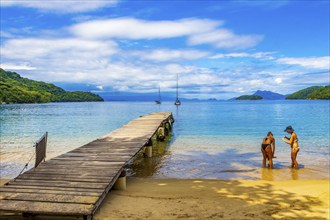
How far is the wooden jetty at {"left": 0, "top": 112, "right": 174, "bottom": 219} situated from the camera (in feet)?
22.6

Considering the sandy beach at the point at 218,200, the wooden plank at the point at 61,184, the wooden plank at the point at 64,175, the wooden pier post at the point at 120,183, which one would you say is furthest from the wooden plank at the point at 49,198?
the wooden pier post at the point at 120,183

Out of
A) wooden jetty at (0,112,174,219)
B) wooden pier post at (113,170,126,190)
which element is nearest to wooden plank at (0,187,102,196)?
wooden jetty at (0,112,174,219)

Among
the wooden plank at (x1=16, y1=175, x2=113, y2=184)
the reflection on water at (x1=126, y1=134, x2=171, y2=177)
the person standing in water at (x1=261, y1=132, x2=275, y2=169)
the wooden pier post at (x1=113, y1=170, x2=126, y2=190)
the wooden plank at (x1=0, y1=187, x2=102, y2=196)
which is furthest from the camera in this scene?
the person standing in water at (x1=261, y1=132, x2=275, y2=169)

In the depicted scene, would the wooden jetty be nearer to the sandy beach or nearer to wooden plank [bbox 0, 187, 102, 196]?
wooden plank [bbox 0, 187, 102, 196]

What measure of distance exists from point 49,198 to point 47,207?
1.60 feet

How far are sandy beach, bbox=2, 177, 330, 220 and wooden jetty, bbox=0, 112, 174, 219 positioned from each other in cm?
75

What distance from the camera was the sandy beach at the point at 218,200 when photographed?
830cm

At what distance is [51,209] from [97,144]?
26.0 ft

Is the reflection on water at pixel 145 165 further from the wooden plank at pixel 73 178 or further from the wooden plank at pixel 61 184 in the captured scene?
the wooden plank at pixel 61 184

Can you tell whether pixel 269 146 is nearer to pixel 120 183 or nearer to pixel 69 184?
pixel 120 183

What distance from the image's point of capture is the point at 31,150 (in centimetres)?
2125

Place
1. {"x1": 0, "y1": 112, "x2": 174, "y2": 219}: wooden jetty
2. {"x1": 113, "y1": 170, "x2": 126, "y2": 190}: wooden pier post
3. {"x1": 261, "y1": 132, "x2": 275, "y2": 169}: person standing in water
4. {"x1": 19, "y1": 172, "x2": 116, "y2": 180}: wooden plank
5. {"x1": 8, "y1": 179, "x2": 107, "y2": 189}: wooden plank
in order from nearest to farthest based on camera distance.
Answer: {"x1": 0, "y1": 112, "x2": 174, "y2": 219}: wooden jetty
{"x1": 8, "y1": 179, "x2": 107, "y2": 189}: wooden plank
{"x1": 19, "y1": 172, "x2": 116, "y2": 180}: wooden plank
{"x1": 113, "y1": 170, "x2": 126, "y2": 190}: wooden pier post
{"x1": 261, "y1": 132, "x2": 275, "y2": 169}: person standing in water

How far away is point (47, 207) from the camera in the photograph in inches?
271

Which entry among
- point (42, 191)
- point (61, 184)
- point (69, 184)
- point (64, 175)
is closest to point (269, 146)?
point (64, 175)
